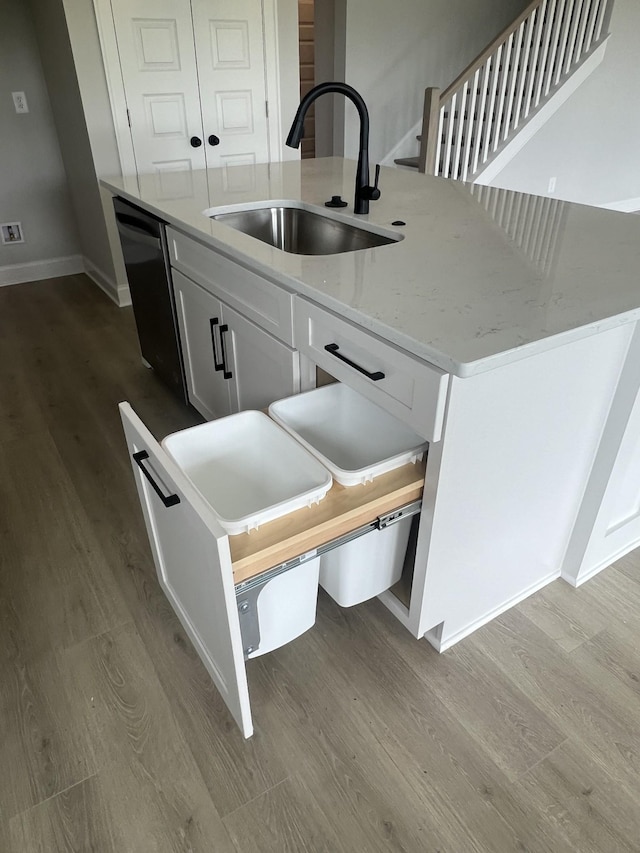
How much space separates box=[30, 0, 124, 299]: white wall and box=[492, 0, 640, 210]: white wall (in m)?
3.23

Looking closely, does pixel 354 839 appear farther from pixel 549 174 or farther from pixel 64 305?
pixel 549 174

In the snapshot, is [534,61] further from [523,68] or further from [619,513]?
[619,513]

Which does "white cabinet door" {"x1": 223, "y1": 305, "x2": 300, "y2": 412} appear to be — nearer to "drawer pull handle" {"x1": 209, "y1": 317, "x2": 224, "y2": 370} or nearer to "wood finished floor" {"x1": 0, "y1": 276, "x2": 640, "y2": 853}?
"drawer pull handle" {"x1": 209, "y1": 317, "x2": 224, "y2": 370}

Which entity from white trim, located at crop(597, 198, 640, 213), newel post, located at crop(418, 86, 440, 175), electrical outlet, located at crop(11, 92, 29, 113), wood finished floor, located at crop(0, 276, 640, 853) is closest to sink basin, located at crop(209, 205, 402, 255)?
wood finished floor, located at crop(0, 276, 640, 853)

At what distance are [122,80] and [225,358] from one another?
2271 millimetres

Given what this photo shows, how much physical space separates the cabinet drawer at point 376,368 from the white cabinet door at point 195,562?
430 mm

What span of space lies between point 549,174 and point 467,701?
17.1ft

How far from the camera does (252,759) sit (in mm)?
1297

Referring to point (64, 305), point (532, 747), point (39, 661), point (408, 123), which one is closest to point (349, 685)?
point (532, 747)

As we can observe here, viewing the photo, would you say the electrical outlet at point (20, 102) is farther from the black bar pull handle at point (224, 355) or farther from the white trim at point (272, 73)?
the black bar pull handle at point (224, 355)

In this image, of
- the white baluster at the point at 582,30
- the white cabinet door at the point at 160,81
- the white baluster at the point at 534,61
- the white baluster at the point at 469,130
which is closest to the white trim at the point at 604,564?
the white cabinet door at the point at 160,81

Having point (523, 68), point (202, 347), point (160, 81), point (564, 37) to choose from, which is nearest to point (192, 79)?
point (160, 81)

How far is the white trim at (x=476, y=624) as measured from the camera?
5.01ft

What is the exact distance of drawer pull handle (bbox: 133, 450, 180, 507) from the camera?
3.58ft
